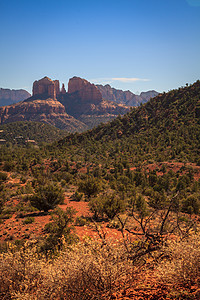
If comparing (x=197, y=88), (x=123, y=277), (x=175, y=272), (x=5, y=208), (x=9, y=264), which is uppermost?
(x=197, y=88)

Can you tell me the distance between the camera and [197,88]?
185ft

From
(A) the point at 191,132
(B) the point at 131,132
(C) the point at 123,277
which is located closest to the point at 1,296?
(C) the point at 123,277

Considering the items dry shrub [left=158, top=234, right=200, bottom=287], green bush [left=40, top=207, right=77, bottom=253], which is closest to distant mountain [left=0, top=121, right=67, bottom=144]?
green bush [left=40, top=207, right=77, bottom=253]

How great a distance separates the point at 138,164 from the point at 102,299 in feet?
116

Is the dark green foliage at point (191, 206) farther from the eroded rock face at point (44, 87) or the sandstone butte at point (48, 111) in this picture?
the eroded rock face at point (44, 87)

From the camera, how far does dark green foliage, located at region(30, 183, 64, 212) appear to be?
1547 centimetres

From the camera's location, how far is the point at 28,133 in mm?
100312

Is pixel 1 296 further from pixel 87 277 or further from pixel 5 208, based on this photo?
pixel 5 208

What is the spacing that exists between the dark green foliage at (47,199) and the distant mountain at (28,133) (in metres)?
81.3

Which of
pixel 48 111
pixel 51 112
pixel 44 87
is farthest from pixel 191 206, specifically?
pixel 44 87

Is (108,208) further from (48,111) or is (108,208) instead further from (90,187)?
(48,111)

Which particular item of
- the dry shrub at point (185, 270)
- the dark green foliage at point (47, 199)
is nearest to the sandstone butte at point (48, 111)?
the dark green foliage at point (47, 199)

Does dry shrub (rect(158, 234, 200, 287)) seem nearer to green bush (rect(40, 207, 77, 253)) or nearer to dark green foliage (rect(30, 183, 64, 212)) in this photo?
green bush (rect(40, 207, 77, 253))

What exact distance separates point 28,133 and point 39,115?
225 ft
